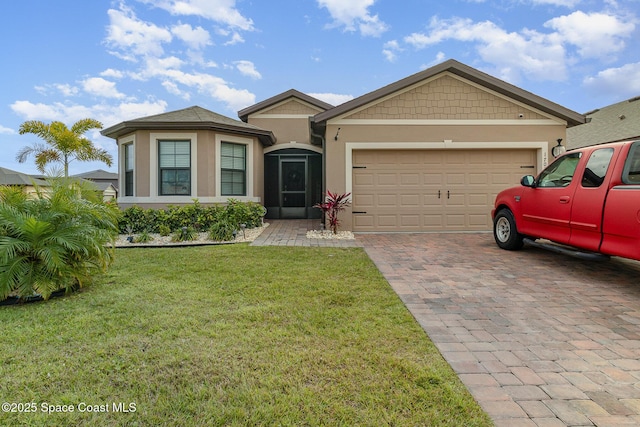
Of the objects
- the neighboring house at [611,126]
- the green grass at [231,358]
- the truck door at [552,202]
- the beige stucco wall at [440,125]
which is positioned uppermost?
the neighboring house at [611,126]

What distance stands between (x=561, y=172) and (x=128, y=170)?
1148 cm

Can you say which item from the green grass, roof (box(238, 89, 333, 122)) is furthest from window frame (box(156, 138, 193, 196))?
the green grass

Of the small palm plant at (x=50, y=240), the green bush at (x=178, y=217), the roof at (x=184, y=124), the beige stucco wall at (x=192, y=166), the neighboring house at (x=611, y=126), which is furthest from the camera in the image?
the neighboring house at (x=611, y=126)

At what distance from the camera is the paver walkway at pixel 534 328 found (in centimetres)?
206

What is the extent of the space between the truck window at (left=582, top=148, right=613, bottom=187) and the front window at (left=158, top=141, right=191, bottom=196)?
945 centimetres

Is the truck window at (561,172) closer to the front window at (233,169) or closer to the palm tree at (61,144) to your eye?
the front window at (233,169)

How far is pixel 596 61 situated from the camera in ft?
45.8

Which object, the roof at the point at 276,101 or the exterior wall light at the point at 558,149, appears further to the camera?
the roof at the point at 276,101

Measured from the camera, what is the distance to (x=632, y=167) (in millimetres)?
4395

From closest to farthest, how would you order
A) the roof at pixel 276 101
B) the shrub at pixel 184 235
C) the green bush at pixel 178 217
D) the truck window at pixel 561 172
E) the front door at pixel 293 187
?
1. the truck window at pixel 561 172
2. the shrub at pixel 184 235
3. the green bush at pixel 178 217
4. the front door at pixel 293 187
5. the roof at pixel 276 101

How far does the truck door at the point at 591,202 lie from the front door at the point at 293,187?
946 centimetres

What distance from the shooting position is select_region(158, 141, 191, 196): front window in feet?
32.9

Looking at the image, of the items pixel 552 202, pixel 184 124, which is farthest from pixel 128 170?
pixel 552 202

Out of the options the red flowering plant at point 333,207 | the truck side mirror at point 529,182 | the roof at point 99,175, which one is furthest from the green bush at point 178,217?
the roof at point 99,175
